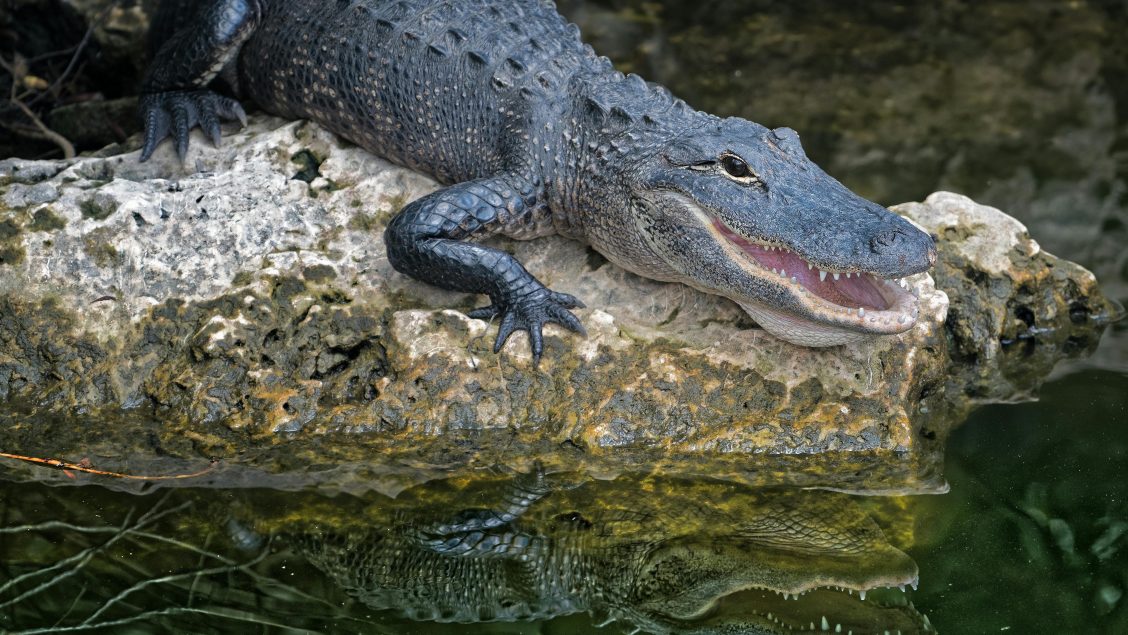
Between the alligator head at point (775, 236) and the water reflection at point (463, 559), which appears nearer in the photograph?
the water reflection at point (463, 559)

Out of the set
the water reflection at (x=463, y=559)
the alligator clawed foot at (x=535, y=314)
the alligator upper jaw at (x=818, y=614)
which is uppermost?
the alligator clawed foot at (x=535, y=314)

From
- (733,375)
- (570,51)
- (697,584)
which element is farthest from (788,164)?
(697,584)

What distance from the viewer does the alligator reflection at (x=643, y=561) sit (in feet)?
11.1

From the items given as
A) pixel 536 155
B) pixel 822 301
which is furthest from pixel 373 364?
pixel 822 301

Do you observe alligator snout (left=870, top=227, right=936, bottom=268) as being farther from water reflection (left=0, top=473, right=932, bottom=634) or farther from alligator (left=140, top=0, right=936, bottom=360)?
water reflection (left=0, top=473, right=932, bottom=634)

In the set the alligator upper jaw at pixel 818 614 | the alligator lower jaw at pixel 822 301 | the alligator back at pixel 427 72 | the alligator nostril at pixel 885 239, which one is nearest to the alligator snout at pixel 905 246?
the alligator nostril at pixel 885 239

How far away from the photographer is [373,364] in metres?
4.09

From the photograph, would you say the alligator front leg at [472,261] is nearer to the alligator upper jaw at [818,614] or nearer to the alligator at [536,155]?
the alligator at [536,155]

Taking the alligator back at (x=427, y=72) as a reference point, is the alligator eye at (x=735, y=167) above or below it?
above

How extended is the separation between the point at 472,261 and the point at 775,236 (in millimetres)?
1062

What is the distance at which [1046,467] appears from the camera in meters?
3.98

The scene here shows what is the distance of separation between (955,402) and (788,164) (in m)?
1.14

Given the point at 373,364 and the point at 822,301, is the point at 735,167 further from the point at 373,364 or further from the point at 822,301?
the point at 373,364

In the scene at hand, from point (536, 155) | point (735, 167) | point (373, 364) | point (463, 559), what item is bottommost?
point (463, 559)
